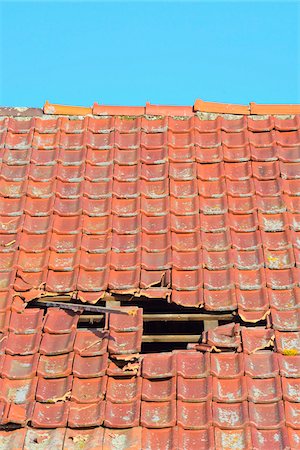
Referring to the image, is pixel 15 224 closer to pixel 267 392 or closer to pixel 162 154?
pixel 162 154

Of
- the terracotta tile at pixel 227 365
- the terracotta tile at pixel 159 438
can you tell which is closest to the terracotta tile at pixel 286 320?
the terracotta tile at pixel 227 365

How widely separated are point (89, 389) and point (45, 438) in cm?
40

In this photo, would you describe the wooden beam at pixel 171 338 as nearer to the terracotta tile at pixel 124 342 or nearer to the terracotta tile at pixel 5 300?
the terracotta tile at pixel 124 342

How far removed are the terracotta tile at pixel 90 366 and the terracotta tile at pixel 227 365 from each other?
2.11 ft

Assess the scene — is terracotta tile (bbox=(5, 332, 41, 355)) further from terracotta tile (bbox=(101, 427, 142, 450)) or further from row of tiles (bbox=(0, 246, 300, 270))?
terracotta tile (bbox=(101, 427, 142, 450))

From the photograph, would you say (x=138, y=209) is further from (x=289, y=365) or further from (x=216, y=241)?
(x=289, y=365)

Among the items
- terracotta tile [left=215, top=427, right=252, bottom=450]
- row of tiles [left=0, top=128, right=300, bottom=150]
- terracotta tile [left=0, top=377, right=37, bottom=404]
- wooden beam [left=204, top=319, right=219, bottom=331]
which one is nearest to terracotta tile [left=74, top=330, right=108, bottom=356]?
terracotta tile [left=0, top=377, right=37, bottom=404]

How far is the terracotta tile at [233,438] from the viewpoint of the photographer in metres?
3.98

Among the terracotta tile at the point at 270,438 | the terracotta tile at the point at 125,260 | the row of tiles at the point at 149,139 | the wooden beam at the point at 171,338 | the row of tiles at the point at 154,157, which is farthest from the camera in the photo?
the row of tiles at the point at 149,139

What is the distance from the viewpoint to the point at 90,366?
447 cm

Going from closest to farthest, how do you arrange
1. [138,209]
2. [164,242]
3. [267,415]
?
[267,415] < [164,242] < [138,209]

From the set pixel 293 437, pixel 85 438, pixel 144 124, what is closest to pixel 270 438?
pixel 293 437

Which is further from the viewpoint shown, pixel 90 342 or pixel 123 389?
pixel 90 342

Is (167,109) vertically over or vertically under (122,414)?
over
